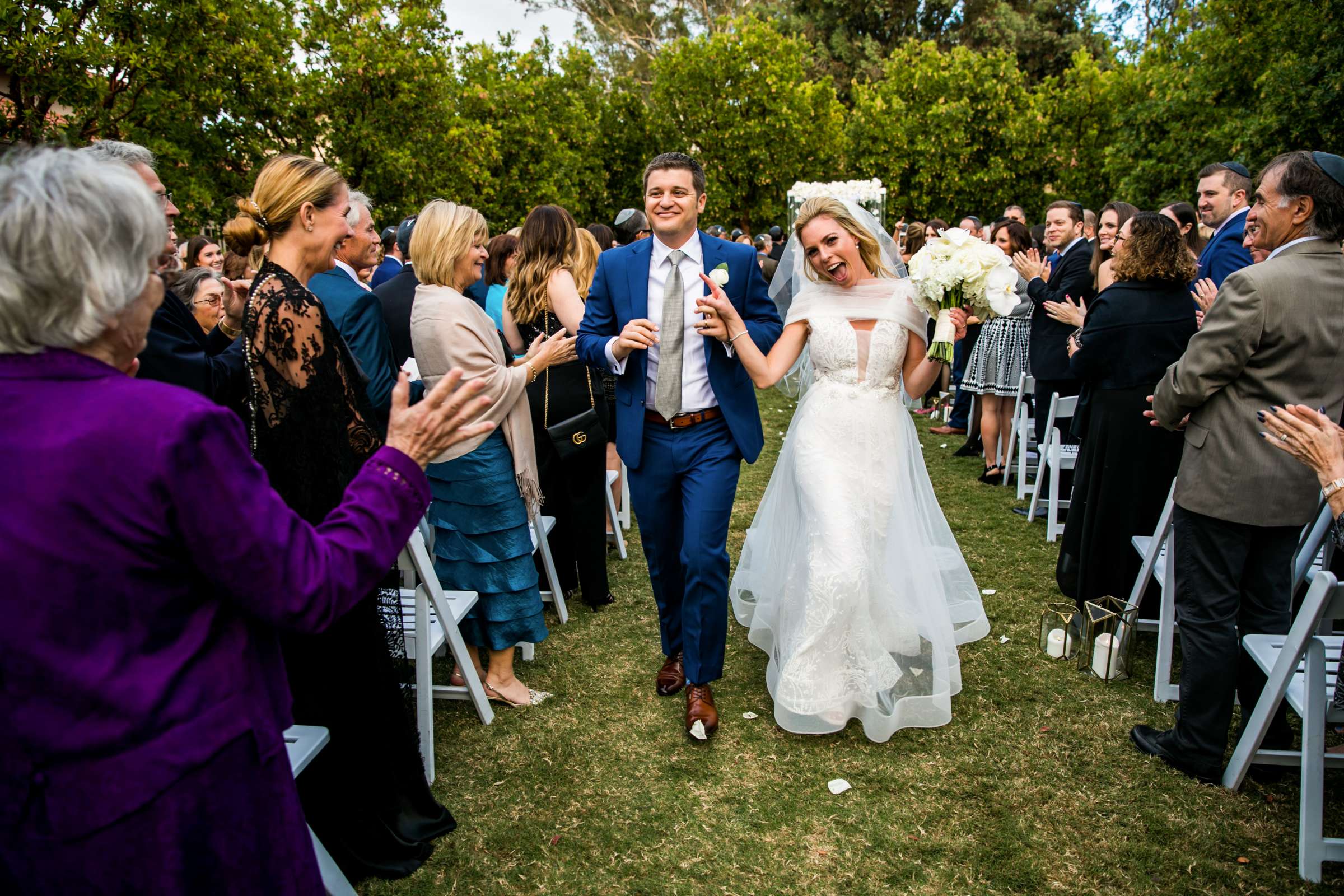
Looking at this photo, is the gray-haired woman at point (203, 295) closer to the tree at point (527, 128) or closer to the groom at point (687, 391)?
the groom at point (687, 391)

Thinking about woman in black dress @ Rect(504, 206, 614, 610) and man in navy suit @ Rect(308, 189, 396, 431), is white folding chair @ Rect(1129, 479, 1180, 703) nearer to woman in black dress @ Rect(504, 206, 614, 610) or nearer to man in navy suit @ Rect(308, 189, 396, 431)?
woman in black dress @ Rect(504, 206, 614, 610)

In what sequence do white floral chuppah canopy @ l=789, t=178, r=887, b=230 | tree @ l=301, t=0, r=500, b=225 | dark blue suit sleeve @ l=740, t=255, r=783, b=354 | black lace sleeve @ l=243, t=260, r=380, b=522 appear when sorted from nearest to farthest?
black lace sleeve @ l=243, t=260, r=380, b=522 → dark blue suit sleeve @ l=740, t=255, r=783, b=354 → tree @ l=301, t=0, r=500, b=225 → white floral chuppah canopy @ l=789, t=178, r=887, b=230

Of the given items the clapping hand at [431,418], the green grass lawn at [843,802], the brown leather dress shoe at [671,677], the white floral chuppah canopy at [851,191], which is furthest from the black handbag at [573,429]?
the white floral chuppah canopy at [851,191]

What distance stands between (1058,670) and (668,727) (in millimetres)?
2158

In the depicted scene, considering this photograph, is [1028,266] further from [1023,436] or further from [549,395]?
[549,395]

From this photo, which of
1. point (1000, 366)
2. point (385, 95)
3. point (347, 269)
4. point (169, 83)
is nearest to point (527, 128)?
point (385, 95)

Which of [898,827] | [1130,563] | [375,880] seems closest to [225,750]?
[375,880]

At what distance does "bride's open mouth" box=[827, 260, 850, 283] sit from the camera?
4.22 metres

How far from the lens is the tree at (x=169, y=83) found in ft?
29.3

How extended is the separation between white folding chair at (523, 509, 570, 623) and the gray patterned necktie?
54.5 inches

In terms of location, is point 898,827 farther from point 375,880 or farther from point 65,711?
point 65,711

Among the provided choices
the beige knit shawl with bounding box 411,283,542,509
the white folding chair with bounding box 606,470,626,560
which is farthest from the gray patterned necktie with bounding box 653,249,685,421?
the white folding chair with bounding box 606,470,626,560

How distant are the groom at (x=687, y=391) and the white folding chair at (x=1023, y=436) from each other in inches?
171

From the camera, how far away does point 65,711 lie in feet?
4.65
